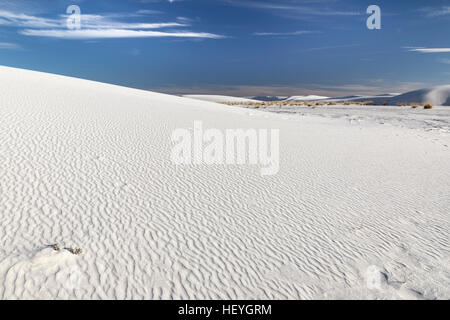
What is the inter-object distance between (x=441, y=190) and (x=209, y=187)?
4.54 meters

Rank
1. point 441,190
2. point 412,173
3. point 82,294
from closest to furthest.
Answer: point 82,294 → point 441,190 → point 412,173

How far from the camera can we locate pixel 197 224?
11.8ft

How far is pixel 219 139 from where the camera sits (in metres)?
8.10

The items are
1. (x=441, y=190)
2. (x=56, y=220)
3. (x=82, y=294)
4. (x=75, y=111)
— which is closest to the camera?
(x=82, y=294)

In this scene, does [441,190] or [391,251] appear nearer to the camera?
[391,251]

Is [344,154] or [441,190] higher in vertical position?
[344,154]

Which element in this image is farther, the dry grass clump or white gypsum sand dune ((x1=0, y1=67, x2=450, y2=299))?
the dry grass clump

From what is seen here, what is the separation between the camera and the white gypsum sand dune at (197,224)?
8.61 feet

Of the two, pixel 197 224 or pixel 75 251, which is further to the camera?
pixel 197 224

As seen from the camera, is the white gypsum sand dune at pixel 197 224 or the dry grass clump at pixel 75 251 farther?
the dry grass clump at pixel 75 251

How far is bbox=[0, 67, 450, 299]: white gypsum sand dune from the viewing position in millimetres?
2623

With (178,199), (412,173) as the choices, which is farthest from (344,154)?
(178,199)
